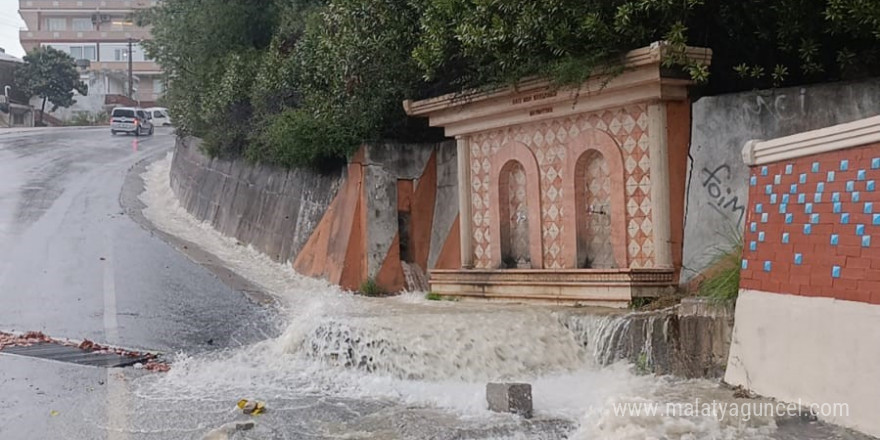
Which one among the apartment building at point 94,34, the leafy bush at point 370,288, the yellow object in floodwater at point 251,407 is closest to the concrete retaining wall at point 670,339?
the yellow object in floodwater at point 251,407

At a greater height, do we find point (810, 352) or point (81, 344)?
point (810, 352)

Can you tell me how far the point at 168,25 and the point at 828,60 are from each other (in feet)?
54.4

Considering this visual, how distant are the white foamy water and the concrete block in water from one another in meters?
0.12

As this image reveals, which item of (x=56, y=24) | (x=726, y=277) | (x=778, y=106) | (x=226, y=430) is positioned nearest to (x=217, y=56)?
(x=778, y=106)

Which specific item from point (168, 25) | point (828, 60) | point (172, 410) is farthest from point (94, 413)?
point (168, 25)

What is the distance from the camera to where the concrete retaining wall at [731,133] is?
8.55 meters

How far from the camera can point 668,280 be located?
32.3ft

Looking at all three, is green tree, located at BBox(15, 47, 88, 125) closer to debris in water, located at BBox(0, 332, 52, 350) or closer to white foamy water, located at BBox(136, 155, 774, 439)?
debris in water, located at BBox(0, 332, 52, 350)

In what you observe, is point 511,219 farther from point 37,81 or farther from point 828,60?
point 37,81

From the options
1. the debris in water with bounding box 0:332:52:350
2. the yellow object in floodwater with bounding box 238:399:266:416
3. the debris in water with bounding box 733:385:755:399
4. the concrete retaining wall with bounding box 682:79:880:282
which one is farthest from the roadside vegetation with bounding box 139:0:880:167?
the debris in water with bounding box 0:332:52:350

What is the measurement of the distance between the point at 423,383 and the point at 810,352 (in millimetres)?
3751

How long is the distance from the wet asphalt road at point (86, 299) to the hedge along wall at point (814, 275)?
5.48 m

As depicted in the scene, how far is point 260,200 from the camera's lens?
18.9m

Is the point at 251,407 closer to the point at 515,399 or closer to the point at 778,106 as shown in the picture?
the point at 515,399
